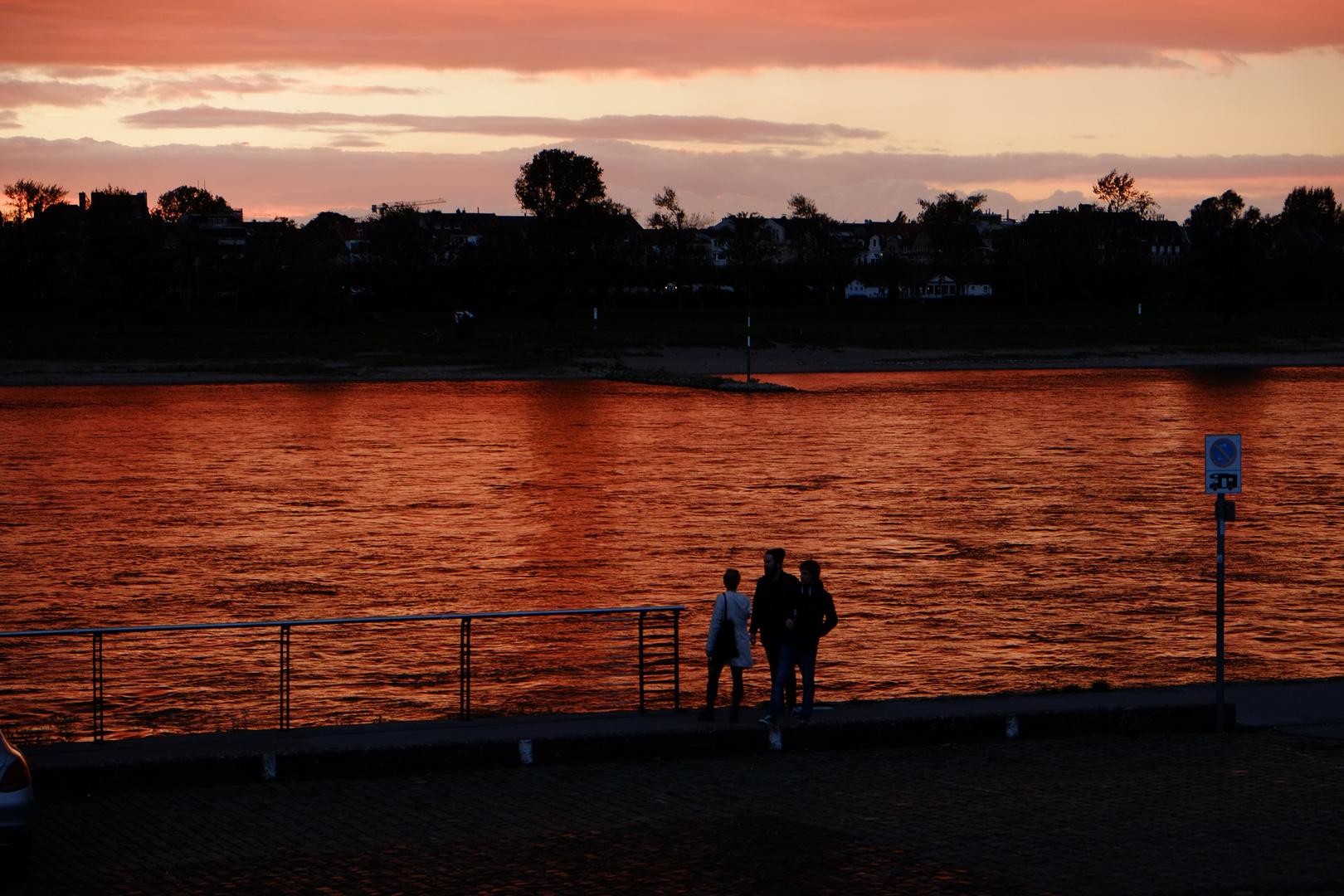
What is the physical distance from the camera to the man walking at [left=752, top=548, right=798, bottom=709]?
13.1 metres

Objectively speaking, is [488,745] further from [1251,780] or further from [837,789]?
[1251,780]

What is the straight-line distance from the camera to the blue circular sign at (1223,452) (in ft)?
43.6

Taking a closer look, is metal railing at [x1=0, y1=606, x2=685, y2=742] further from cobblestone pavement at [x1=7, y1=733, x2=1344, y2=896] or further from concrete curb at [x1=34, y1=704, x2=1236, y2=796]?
cobblestone pavement at [x1=7, y1=733, x2=1344, y2=896]

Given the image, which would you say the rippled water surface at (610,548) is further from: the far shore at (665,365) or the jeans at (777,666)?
the far shore at (665,365)

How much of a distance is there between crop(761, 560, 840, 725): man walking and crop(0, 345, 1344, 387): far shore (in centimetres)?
6735

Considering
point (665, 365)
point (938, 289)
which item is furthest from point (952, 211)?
point (665, 365)

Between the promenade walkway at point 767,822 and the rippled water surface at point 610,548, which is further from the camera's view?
the rippled water surface at point 610,548

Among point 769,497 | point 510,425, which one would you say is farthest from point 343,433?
point 769,497

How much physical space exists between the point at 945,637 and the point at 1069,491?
15.3 m

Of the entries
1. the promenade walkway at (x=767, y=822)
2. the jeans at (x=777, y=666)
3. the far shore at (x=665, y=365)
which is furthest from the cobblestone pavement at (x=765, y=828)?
the far shore at (x=665, y=365)

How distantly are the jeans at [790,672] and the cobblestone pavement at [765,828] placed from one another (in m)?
0.67

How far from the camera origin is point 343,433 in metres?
48.0

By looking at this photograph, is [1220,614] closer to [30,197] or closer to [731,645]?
[731,645]

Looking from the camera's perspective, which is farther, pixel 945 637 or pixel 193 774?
pixel 945 637
